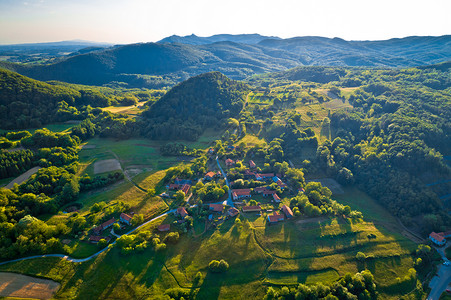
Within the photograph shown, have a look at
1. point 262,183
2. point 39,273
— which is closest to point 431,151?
point 262,183

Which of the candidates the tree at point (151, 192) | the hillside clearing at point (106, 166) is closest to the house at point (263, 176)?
the tree at point (151, 192)

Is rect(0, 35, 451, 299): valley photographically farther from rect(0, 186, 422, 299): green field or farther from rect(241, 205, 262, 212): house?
rect(241, 205, 262, 212): house

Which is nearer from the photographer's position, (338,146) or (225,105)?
(338,146)

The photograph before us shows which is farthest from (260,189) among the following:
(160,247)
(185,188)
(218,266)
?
(160,247)

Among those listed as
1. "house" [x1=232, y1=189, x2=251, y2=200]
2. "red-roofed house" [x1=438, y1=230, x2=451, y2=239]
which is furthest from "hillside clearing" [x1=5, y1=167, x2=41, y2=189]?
"red-roofed house" [x1=438, y1=230, x2=451, y2=239]

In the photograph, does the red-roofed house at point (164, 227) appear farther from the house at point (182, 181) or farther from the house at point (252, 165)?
the house at point (252, 165)

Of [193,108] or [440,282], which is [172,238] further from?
[193,108]

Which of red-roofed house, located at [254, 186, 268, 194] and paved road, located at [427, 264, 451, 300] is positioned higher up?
red-roofed house, located at [254, 186, 268, 194]

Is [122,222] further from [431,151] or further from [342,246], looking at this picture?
[431,151]
